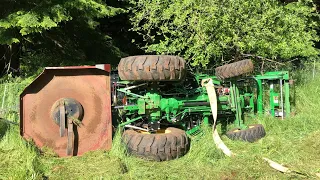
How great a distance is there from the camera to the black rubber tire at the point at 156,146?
4348 millimetres

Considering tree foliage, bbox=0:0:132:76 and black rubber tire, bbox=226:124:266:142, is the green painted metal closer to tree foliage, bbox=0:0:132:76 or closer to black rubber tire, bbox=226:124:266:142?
black rubber tire, bbox=226:124:266:142

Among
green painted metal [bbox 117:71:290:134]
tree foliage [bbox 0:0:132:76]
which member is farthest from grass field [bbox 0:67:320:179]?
tree foliage [bbox 0:0:132:76]

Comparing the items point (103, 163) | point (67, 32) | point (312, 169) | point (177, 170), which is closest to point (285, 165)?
point (312, 169)

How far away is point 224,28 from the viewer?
734 centimetres

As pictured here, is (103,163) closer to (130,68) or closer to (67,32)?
(130,68)

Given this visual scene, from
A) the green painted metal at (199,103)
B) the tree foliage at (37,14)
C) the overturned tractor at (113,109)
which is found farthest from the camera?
the tree foliage at (37,14)

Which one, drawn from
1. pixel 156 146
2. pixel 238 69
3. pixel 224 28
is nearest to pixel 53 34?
pixel 224 28

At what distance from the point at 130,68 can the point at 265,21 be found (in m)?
4.28

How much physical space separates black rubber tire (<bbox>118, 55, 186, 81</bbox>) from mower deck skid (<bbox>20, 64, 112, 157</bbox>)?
1.06ft

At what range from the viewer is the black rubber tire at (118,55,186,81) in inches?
178

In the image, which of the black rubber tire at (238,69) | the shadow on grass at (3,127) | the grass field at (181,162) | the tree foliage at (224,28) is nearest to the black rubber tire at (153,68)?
the grass field at (181,162)

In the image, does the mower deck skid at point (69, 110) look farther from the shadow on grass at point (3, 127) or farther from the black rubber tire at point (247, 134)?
the black rubber tire at point (247, 134)

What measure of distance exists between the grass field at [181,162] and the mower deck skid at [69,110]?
18 centimetres

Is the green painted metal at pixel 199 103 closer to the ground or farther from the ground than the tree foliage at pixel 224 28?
closer to the ground
